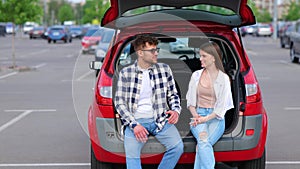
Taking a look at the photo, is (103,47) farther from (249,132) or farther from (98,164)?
(249,132)

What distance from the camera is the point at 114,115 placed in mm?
6566

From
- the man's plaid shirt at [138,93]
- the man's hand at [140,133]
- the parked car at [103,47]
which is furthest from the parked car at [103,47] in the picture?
the man's hand at [140,133]

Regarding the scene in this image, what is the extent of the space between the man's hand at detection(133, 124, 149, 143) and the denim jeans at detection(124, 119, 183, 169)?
0.15 ft

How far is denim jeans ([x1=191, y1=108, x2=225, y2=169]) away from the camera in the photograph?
631 centimetres

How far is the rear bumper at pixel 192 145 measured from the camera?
6453 millimetres

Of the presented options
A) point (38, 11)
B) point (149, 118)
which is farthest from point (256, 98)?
point (38, 11)

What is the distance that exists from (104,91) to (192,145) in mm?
952

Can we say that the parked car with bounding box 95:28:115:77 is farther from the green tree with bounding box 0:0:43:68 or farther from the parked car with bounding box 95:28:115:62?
the green tree with bounding box 0:0:43:68

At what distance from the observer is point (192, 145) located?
6.46m

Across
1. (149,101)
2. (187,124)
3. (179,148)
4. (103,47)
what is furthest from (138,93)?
(103,47)

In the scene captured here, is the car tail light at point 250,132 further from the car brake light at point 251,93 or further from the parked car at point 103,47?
the parked car at point 103,47

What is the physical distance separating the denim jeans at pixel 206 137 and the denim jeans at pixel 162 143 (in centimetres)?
17

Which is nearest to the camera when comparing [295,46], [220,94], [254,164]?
[220,94]

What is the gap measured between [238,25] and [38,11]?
82.6ft
